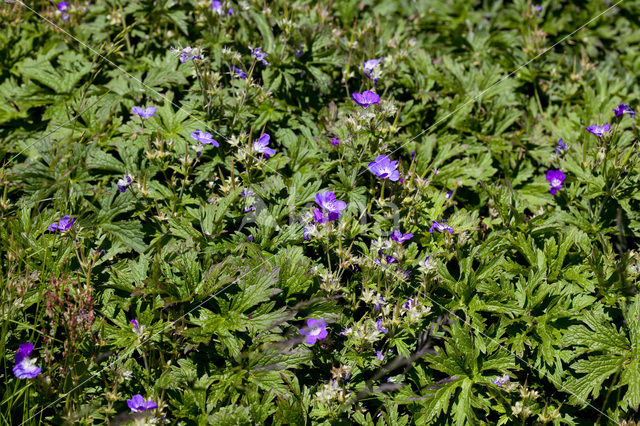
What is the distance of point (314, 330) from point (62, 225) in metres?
1.41

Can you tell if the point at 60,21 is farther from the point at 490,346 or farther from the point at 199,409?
the point at 490,346

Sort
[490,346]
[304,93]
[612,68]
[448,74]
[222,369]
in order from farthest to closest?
1. [612,68]
2. [448,74]
3. [304,93]
4. [490,346]
5. [222,369]

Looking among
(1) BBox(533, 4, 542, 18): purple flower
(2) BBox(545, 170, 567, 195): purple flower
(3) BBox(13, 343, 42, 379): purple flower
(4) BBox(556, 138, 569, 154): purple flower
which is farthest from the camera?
(1) BBox(533, 4, 542, 18): purple flower

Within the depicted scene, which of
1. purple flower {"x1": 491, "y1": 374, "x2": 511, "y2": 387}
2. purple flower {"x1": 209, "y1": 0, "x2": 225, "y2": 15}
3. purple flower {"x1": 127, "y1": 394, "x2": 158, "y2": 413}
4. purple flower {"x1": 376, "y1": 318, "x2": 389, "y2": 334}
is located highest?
purple flower {"x1": 209, "y1": 0, "x2": 225, "y2": 15}

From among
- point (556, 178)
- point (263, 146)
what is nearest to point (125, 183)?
point (263, 146)

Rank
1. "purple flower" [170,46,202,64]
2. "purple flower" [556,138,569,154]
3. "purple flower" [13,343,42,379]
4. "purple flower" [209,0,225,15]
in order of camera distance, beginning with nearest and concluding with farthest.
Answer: "purple flower" [13,343,42,379], "purple flower" [170,46,202,64], "purple flower" [556,138,569,154], "purple flower" [209,0,225,15]

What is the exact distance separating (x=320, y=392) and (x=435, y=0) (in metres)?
3.88

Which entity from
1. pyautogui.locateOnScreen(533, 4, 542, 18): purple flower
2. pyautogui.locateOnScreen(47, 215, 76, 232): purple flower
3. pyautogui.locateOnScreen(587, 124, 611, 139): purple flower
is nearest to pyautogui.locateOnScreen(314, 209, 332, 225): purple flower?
pyautogui.locateOnScreen(47, 215, 76, 232): purple flower

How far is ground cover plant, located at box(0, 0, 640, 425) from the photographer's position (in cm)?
245

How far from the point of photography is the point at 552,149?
3.83 meters

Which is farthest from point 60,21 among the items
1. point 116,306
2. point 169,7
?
point 116,306

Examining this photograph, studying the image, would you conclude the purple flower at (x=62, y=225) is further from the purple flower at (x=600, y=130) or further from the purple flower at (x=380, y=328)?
the purple flower at (x=600, y=130)

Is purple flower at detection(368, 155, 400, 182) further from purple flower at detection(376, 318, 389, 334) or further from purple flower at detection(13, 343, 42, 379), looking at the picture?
purple flower at detection(13, 343, 42, 379)

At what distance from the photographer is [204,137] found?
3119 millimetres
